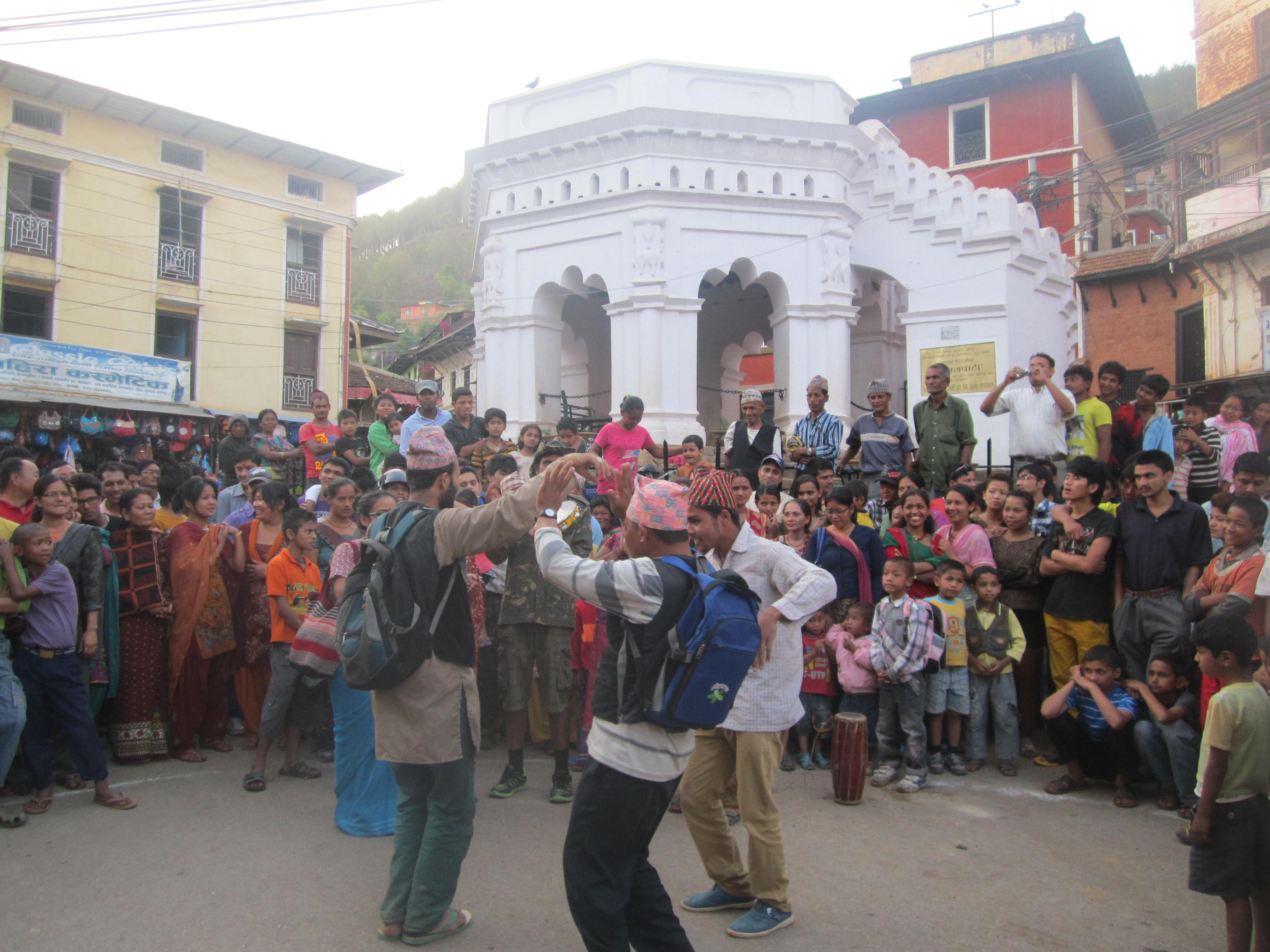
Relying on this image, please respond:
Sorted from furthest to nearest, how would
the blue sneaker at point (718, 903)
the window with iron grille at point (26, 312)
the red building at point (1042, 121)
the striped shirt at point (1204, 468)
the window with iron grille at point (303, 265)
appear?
the red building at point (1042, 121) < the window with iron grille at point (303, 265) < the window with iron grille at point (26, 312) < the striped shirt at point (1204, 468) < the blue sneaker at point (718, 903)

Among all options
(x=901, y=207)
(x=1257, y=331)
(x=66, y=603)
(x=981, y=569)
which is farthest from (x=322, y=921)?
(x=1257, y=331)

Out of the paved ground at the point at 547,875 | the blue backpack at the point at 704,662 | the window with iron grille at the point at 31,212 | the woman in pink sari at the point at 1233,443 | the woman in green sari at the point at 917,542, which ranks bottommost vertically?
the paved ground at the point at 547,875

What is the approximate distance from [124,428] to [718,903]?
16.7m

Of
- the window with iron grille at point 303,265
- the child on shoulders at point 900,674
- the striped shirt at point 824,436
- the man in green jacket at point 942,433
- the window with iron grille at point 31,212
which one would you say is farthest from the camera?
the window with iron grille at point 303,265

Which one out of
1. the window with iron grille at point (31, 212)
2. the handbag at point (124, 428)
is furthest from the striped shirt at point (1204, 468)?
the window with iron grille at point (31, 212)

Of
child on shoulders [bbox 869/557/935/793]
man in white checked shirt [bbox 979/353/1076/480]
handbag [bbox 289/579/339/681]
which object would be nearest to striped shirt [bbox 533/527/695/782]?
handbag [bbox 289/579/339/681]

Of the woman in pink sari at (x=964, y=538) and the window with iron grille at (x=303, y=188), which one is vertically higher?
the window with iron grille at (x=303, y=188)

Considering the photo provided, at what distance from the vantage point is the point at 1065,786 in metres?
5.43

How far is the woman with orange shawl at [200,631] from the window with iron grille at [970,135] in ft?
84.4

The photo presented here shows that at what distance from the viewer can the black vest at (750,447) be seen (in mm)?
9016

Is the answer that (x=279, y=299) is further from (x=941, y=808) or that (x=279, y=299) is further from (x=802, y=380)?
(x=941, y=808)

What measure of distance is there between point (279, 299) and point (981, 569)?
21.7 m

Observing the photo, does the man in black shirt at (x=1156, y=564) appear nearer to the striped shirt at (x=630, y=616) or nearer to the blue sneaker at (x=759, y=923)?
the blue sneaker at (x=759, y=923)

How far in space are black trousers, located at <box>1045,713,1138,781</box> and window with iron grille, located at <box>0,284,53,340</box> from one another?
21673 millimetres
